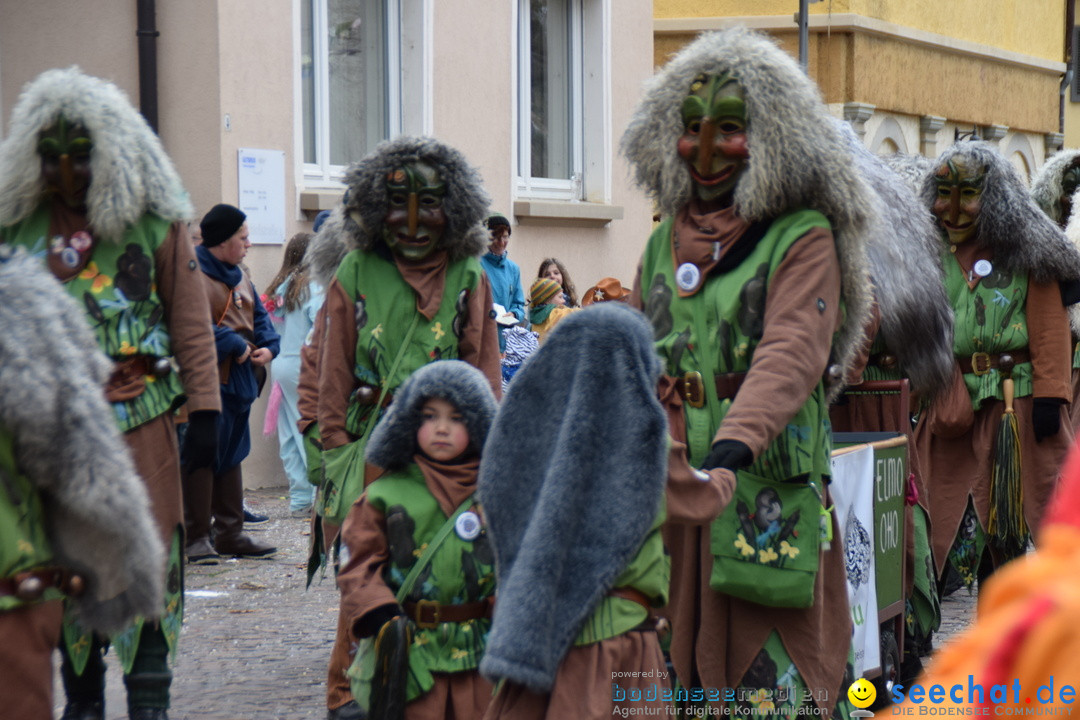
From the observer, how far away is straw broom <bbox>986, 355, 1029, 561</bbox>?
24.1 feet

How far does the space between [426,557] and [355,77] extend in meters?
8.79

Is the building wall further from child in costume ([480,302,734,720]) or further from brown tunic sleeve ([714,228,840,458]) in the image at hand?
child in costume ([480,302,734,720])

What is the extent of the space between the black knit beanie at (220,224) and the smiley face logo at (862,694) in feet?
15.8

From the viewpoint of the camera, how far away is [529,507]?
3.63 m

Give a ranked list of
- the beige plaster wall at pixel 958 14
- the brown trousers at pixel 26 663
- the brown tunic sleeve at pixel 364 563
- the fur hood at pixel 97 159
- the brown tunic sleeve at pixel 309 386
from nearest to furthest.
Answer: the brown trousers at pixel 26 663
the brown tunic sleeve at pixel 364 563
the fur hood at pixel 97 159
the brown tunic sleeve at pixel 309 386
the beige plaster wall at pixel 958 14

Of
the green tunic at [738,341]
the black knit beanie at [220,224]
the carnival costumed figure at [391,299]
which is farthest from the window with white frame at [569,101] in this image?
the green tunic at [738,341]

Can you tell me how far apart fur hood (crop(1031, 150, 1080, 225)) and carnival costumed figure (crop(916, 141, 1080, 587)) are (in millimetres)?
2714

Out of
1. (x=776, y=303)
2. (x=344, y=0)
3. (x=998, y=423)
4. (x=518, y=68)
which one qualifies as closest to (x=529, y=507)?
(x=776, y=303)

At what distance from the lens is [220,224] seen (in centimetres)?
880

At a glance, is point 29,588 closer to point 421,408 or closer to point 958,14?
point 421,408

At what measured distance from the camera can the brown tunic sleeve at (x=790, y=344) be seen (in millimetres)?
3896

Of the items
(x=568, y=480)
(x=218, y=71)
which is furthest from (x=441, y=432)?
(x=218, y=71)

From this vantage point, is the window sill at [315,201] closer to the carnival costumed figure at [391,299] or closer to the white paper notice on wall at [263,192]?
the white paper notice on wall at [263,192]

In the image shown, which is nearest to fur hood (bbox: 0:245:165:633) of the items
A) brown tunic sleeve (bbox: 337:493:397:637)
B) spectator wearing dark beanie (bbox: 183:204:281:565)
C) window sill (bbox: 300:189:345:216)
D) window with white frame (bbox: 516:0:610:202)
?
brown tunic sleeve (bbox: 337:493:397:637)
